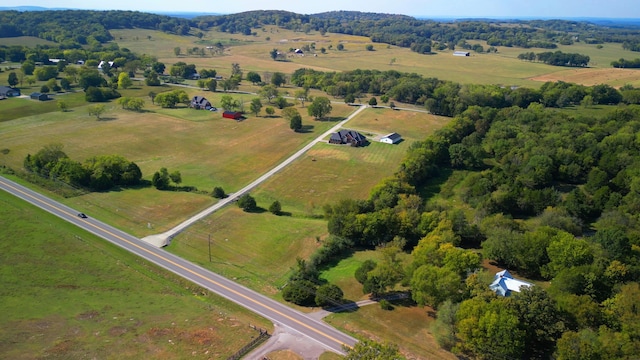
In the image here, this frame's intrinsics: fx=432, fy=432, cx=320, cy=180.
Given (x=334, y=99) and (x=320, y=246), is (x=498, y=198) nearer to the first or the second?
(x=320, y=246)

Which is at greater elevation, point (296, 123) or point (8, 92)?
point (8, 92)

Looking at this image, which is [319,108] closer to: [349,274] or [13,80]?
[349,274]

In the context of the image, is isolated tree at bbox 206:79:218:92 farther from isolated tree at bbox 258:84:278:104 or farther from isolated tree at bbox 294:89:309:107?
isolated tree at bbox 294:89:309:107

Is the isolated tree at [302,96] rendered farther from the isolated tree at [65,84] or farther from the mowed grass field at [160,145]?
the isolated tree at [65,84]

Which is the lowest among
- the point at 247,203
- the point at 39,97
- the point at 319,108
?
the point at 247,203

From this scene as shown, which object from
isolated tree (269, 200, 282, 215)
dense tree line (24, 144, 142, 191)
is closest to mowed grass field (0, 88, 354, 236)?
dense tree line (24, 144, 142, 191)

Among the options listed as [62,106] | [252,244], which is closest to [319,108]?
[252,244]

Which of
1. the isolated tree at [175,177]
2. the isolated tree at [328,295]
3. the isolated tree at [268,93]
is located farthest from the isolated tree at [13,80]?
the isolated tree at [328,295]
